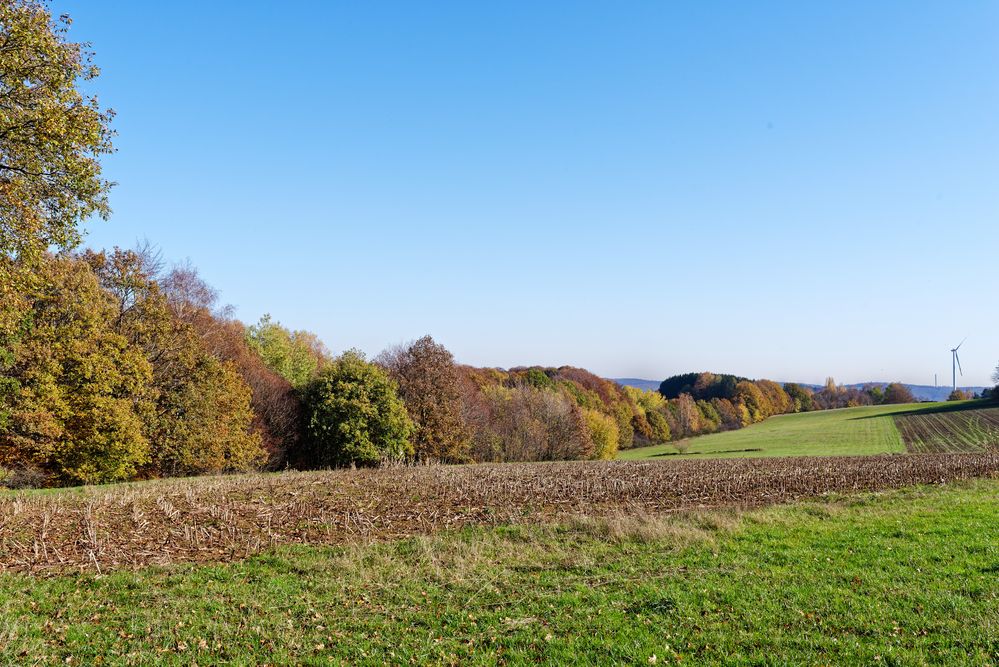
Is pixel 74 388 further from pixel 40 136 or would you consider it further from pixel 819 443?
pixel 819 443

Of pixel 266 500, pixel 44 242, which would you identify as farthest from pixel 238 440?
pixel 44 242

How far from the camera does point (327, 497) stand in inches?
954

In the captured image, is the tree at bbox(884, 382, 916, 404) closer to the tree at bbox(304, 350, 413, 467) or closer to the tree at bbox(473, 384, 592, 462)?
the tree at bbox(473, 384, 592, 462)

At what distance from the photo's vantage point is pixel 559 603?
1169 centimetres

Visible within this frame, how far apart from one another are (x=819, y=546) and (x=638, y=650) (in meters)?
9.01

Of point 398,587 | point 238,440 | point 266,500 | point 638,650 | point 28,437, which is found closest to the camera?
point 638,650

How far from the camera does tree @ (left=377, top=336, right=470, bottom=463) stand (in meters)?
59.5

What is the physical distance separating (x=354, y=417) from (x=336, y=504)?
27.6m

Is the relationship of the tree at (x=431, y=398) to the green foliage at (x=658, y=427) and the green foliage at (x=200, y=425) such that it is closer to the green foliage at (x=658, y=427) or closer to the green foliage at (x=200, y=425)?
the green foliage at (x=200, y=425)

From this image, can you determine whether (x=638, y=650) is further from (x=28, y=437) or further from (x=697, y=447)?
(x=697, y=447)

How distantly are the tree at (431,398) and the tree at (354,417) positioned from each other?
23.4 ft

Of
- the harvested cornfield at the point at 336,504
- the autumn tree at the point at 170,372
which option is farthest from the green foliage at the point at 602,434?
the autumn tree at the point at 170,372

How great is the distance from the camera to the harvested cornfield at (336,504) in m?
16.0

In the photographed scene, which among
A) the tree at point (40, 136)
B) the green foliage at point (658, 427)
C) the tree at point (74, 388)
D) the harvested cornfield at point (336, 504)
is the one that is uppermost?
the tree at point (40, 136)
